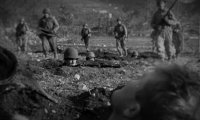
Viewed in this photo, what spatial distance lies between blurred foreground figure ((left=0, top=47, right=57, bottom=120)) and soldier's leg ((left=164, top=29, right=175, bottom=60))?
5.78 meters

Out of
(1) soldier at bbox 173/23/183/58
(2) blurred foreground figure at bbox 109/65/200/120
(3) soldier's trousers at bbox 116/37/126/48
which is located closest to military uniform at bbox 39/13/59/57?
(3) soldier's trousers at bbox 116/37/126/48

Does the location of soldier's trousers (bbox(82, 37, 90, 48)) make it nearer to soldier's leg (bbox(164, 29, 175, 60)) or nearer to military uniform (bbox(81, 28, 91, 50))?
military uniform (bbox(81, 28, 91, 50))

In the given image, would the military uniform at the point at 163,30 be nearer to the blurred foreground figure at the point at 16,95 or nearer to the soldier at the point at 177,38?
the soldier at the point at 177,38

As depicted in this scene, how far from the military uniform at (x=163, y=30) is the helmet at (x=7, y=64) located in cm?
607

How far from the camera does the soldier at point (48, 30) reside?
27.0 ft

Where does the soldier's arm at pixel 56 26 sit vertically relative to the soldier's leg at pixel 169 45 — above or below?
above

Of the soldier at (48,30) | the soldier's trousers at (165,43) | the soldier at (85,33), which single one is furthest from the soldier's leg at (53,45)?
the soldier's trousers at (165,43)

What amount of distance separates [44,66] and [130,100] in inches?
223

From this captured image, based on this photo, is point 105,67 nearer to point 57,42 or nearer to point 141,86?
point 57,42

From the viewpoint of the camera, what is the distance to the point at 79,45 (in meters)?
9.46

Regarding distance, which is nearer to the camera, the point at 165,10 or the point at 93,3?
the point at 165,10

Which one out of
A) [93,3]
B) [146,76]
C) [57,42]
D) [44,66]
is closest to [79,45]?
[57,42]

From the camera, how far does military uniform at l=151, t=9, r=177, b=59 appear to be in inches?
332

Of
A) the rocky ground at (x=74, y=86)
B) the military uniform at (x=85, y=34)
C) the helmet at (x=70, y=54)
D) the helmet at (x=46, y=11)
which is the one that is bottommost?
the rocky ground at (x=74, y=86)
